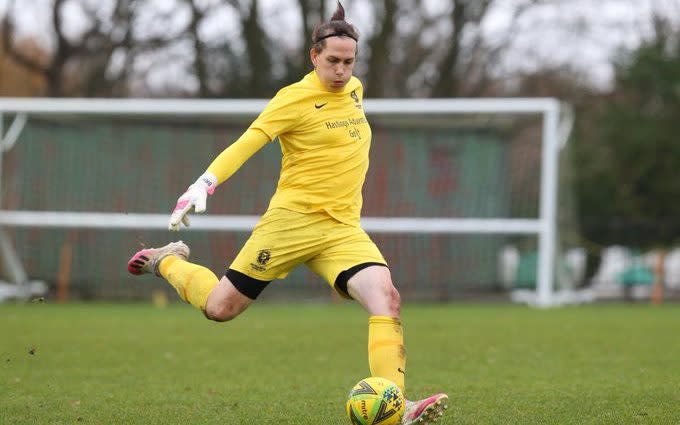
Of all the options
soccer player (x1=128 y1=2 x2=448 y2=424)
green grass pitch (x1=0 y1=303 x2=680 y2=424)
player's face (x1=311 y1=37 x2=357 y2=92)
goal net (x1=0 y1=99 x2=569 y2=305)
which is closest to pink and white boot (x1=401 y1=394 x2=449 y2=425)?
soccer player (x1=128 y1=2 x2=448 y2=424)

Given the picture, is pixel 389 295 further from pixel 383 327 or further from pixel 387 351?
pixel 387 351

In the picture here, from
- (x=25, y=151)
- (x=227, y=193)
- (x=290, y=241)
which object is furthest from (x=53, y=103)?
(x=290, y=241)

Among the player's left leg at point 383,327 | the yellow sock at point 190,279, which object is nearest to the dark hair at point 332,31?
the player's left leg at point 383,327

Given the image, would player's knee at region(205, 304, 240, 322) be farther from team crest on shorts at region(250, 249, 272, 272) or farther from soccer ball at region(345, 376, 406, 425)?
soccer ball at region(345, 376, 406, 425)

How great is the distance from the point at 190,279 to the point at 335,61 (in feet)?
5.46

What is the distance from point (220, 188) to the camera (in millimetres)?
19125

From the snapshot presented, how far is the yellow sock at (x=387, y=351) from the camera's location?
603 centimetres

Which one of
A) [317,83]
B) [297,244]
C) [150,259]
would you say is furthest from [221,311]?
[317,83]

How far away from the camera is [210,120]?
19.2 metres

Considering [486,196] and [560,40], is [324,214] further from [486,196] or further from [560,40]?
[560,40]

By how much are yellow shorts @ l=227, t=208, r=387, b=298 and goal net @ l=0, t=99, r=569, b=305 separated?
12368mm

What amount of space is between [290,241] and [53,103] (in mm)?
12586

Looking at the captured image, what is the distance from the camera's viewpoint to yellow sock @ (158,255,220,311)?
6719mm

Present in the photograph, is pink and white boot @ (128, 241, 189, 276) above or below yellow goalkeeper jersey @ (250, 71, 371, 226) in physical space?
below
